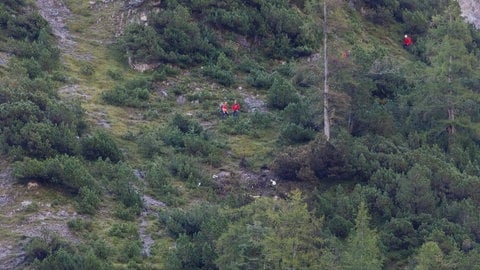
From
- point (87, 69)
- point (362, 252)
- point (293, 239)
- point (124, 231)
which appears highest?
point (293, 239)

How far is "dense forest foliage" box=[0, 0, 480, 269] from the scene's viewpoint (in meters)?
29.6

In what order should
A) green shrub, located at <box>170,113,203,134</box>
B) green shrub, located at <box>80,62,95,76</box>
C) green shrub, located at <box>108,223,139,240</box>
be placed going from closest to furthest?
green shrub, located at <box>108,223,139,240</box> → green shrub, located at <box>170,113,203,134</box> → green shrub, located at <box>80,62,95,76</box>

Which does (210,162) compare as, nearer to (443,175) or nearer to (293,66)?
(443,175)

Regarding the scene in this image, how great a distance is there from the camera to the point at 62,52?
163 ft

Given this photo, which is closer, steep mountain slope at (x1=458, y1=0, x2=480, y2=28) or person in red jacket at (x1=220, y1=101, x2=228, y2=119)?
person in red jacket at (x1=220, y1=101, x2=228, y2=119)

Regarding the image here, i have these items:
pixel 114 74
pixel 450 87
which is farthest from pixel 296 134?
pixel 114 74

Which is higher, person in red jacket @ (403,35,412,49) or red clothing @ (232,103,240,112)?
red clothing @ (232,103,240,112)

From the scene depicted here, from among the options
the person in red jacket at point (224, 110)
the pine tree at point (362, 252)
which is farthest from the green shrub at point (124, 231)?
the person in red jacket at point (224, 110)

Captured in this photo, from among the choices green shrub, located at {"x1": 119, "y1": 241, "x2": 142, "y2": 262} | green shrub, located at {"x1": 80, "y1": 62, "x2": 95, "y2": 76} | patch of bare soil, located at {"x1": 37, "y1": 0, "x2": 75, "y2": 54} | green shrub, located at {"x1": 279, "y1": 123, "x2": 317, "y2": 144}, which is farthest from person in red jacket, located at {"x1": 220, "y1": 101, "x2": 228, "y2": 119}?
green shrub, located at {"x1": 119, "y1": 241, "x2": 142, "y2": 262}

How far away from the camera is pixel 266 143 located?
138 ft

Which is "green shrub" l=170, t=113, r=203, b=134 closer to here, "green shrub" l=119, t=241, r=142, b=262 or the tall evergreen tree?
the tall evergreen tree

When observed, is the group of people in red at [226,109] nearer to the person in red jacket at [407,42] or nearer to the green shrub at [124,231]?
the green shrub at [124,231]

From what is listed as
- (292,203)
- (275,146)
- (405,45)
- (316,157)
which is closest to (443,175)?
(316,157)

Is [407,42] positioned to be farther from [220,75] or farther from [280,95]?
[280,95]
